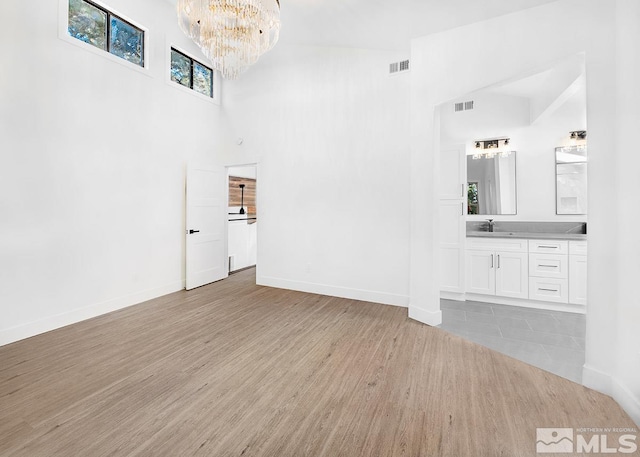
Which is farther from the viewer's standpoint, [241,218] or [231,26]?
[241,218]

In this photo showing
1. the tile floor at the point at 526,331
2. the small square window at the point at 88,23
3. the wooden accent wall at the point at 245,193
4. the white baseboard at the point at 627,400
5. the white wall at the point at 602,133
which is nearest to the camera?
the white baseboard at the point at 627,400

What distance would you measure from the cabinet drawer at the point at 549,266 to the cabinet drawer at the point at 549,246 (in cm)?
5

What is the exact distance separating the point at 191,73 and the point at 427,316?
5246 millimetres

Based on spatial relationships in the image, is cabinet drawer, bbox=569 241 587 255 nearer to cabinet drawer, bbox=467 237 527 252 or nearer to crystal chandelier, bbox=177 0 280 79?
cabinet drawer, bbox=467 237 527 252

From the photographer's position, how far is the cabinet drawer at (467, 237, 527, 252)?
406cm

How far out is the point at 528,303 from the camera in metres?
4.05

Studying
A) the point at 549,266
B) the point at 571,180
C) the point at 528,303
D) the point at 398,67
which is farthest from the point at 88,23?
the point at 571,180

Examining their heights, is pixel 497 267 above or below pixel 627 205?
below

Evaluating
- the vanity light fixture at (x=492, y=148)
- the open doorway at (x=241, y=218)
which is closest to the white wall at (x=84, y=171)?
the open doorway at (x=241, y=218)

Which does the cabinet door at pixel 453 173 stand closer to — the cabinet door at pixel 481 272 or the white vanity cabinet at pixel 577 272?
the cabinet door at pixel 481 272

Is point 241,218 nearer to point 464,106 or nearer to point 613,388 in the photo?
point 464,106

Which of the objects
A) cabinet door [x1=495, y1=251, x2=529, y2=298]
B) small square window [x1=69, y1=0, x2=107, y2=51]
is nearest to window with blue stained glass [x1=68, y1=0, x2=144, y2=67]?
small square window [x1=69, y1=0, x2=107, y2=51]

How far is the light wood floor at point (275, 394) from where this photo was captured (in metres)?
1.63

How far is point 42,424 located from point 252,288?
3.23 meters
